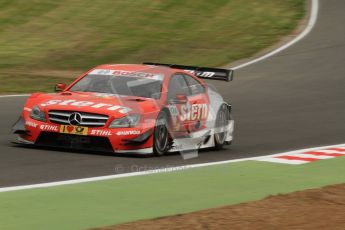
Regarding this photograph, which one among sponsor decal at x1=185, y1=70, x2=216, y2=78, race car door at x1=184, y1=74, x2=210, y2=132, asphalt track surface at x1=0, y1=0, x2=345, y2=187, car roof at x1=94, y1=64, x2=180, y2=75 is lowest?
asphalt track surface at x1=0, y1=0, x2=345, y2=187

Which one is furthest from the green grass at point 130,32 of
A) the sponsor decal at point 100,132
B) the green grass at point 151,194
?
the green grass at point 151,194

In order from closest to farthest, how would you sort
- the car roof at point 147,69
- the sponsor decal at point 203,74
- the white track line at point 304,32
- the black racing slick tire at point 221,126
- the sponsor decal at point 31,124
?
the sponsor decal at point 31,124
the car roof at point 147,69
the black racing slick tire at point 221,126
the sponsor decal at point 203,74
the white track line at point 304,32

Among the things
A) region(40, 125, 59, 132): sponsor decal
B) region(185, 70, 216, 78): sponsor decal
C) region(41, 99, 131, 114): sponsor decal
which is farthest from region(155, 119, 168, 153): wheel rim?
region(185, 70, 216, 78): sponsor decal

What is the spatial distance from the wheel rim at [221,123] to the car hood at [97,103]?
1642mm

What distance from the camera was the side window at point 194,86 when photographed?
1333 cm

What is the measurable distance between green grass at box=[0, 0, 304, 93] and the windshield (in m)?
8.90

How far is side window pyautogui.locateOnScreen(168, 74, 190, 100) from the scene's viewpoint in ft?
41.7

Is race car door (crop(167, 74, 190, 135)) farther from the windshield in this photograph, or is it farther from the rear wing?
the rear wing

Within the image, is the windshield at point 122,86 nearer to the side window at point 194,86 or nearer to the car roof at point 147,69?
the car roof at point 147,69

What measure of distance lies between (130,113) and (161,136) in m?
0.54

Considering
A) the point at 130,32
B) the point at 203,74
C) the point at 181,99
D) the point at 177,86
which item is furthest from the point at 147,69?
the point at 130,32

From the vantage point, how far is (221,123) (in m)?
13.6

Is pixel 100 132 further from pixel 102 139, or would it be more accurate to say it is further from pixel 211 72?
pixel 211 72

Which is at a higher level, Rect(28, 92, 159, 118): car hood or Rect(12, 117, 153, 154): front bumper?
Rect(28, 92, 159, 118): car hood
